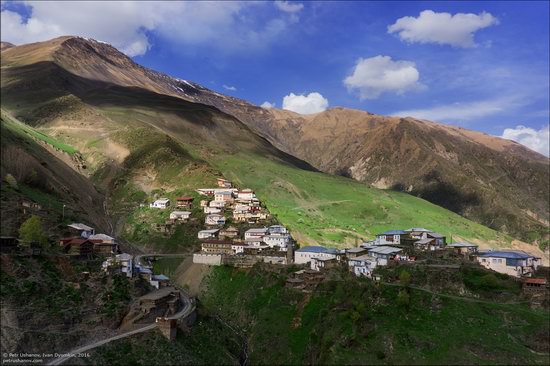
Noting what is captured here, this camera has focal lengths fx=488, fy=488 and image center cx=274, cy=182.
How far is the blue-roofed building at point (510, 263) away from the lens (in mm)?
76062

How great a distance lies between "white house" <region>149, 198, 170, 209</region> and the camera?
12912 cm

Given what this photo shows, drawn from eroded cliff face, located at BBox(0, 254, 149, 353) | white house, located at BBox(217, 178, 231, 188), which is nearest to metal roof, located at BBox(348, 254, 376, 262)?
eroded cliff face, located at BBox(0, 254, 149, 353)

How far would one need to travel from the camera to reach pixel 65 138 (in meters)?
175

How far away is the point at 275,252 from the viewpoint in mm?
96812

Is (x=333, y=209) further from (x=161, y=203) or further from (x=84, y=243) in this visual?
(x=84, y=243)

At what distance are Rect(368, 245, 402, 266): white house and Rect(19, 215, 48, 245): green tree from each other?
5160 centimetres

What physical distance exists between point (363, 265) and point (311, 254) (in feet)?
41.9

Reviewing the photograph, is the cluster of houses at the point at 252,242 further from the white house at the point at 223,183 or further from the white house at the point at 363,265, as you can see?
the white house at the point at 223,183

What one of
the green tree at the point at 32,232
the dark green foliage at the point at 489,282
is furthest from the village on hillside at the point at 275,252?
the dark green foliage at the point at 489,282

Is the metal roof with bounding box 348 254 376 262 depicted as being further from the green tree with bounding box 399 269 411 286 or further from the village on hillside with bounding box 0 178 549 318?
the green tree with bounding box 399 269 411 286

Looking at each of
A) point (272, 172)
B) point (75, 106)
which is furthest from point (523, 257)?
point (75, 106)

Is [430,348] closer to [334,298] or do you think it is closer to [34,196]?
[334,298]

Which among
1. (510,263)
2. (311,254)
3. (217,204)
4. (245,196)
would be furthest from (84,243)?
(510,263)

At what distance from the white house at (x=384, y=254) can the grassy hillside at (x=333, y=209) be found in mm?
51939
